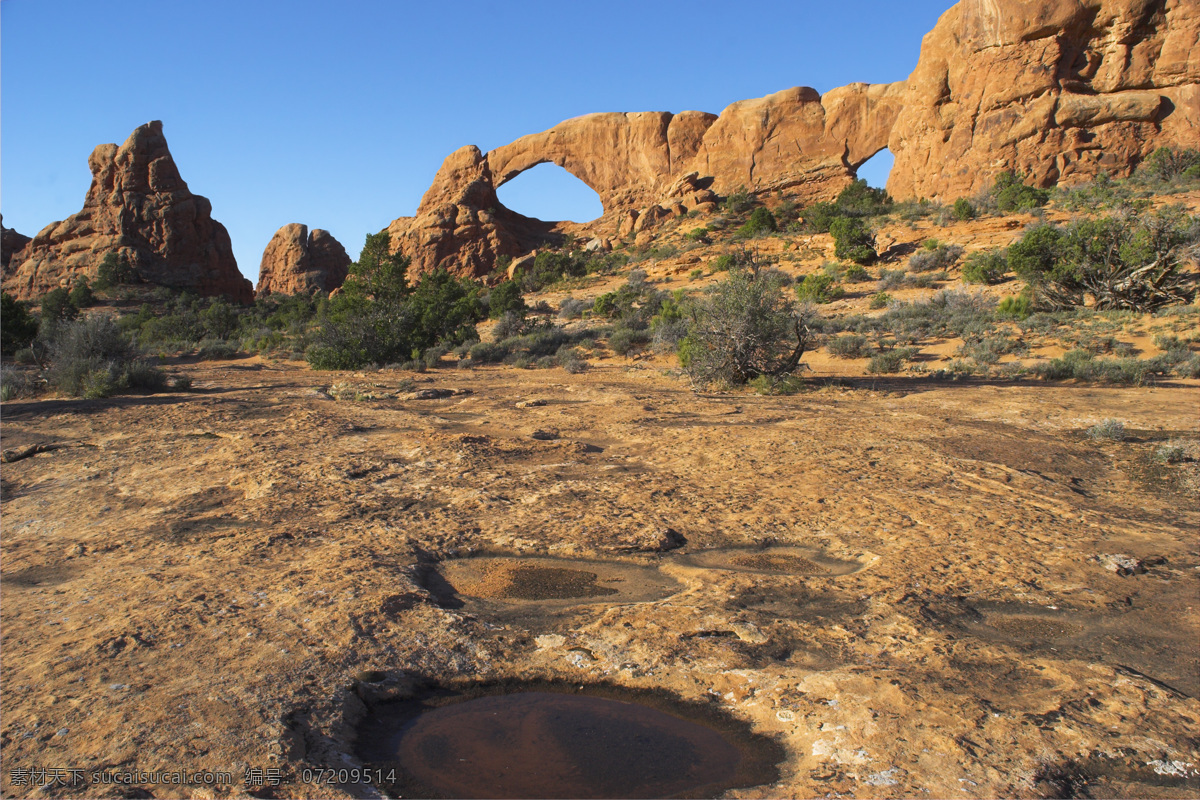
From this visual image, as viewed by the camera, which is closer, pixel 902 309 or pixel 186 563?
pixel 186 563

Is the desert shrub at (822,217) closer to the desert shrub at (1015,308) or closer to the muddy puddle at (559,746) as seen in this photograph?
the desert shrub at (1015,308)

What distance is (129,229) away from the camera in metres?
42.3

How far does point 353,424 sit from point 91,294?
40705 millimetres

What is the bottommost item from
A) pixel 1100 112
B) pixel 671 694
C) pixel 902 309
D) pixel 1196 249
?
pixel 671 694

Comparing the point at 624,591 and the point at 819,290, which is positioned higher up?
the point at 819,290

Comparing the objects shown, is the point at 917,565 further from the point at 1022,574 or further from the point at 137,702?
the point at 137,702

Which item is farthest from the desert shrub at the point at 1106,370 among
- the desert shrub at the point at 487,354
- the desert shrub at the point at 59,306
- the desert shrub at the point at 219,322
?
the desert shrub at the point at 59,306

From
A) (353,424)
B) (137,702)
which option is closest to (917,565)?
(137,702)

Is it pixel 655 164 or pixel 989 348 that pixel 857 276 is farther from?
pixel 655 164

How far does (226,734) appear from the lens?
2.40m

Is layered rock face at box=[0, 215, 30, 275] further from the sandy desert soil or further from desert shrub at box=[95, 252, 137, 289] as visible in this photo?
the sandy desert soil

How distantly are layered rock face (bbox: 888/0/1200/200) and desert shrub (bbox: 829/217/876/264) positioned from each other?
268 inches

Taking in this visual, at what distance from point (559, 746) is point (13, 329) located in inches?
903

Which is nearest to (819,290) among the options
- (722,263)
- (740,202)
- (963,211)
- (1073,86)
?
(722,263)
